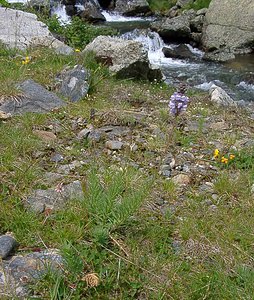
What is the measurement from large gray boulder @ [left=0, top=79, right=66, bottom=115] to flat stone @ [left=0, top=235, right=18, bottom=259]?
6.27ft

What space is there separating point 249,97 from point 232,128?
14.6 feet

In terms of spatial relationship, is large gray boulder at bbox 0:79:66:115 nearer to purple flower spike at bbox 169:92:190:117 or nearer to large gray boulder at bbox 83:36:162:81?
purple flower spike at bbox 169:92:190:117

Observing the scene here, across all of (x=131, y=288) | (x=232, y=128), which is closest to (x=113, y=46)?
(x=232, y=128)

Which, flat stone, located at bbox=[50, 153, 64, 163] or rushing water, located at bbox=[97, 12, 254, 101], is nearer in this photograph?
flat stone, located at bbox=[50, 153, 64, 163]

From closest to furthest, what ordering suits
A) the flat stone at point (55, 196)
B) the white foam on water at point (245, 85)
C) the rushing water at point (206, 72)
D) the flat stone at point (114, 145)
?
the flat stone at point (55, 196)
the flat stone at point (114, 145)
the rushing water at point (206, 72)
the white foam on water at point (245, 85)

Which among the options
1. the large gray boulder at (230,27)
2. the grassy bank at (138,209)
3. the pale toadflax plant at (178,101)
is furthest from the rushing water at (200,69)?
the pale toadflax plant at (178,101)

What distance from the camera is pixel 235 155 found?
153 inches

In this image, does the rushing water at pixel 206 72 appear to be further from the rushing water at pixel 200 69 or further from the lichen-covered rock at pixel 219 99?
the lichen-covered rock at pixel 219 99

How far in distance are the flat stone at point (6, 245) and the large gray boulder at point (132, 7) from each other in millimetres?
16028

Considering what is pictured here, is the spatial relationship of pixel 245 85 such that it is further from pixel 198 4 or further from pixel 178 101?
pixel 198 4

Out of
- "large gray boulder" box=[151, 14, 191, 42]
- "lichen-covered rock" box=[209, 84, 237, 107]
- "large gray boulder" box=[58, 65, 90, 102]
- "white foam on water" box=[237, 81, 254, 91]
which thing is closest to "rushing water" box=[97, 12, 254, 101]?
"white foam on water" box=[237, 81, 254, 91]

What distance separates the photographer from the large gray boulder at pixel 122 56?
21.3ft

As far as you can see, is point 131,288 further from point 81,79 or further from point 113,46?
point 113,46

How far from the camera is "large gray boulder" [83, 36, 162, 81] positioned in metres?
6.49
